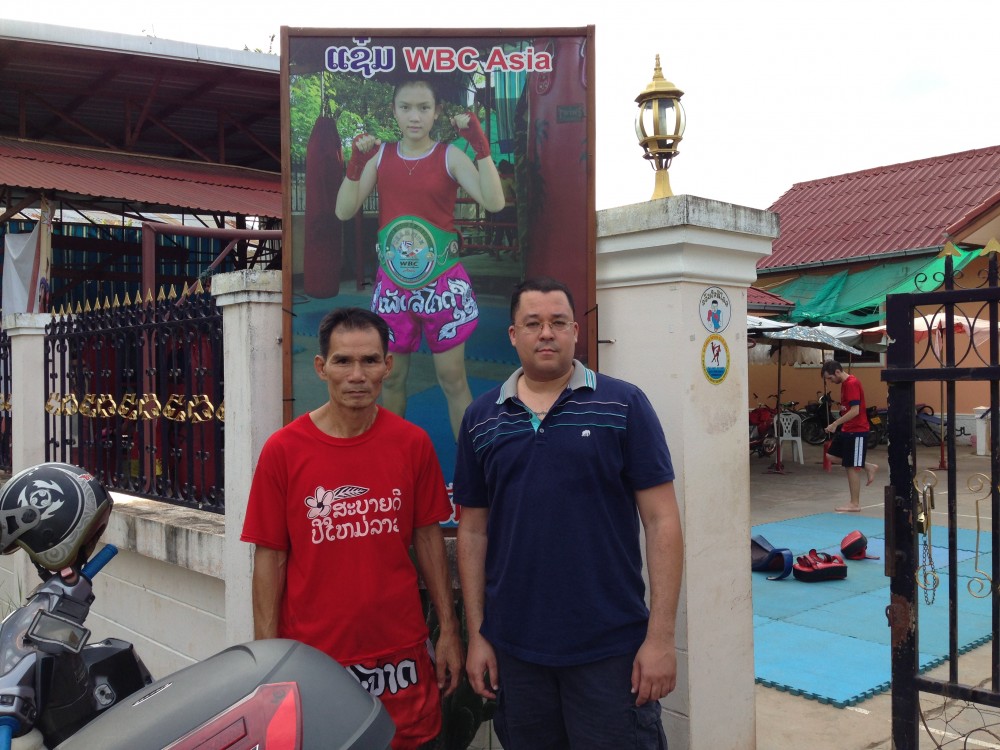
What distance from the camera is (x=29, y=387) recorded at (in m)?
5.69

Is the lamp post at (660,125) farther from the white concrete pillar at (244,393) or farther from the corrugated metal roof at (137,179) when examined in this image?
the corrugated metal roof at (137,179)

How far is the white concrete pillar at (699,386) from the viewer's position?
9.73ft

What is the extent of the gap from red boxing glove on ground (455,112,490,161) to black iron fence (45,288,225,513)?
59.2 inches

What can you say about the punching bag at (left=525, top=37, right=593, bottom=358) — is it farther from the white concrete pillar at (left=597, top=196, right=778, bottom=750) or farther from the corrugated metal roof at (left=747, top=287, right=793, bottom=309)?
the corrugated metal roof at (left=747, top=287, right=793, bottom=309)

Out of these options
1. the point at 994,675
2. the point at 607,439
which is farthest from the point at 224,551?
the point at 994,675

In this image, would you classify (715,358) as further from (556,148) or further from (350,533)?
(350,533)

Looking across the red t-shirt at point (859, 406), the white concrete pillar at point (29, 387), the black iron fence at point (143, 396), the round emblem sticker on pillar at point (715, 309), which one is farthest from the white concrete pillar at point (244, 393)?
the red t-shirt at point (859, 406)

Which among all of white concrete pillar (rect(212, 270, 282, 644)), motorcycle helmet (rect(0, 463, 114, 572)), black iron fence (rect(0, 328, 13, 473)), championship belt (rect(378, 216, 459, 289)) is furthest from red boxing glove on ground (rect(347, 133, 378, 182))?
black iron fence (rect(0, 328, 13, 473))

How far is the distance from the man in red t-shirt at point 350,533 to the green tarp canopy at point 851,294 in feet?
54.9

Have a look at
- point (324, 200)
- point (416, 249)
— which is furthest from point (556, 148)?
point (324, 200)

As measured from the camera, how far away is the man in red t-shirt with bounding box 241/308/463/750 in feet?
7.89

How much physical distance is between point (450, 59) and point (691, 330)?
1.41 metres

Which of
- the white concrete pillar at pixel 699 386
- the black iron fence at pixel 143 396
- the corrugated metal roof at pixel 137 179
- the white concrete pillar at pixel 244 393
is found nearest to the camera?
the white concrete pillar at pixel 699 386

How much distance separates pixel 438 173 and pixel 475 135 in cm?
21
